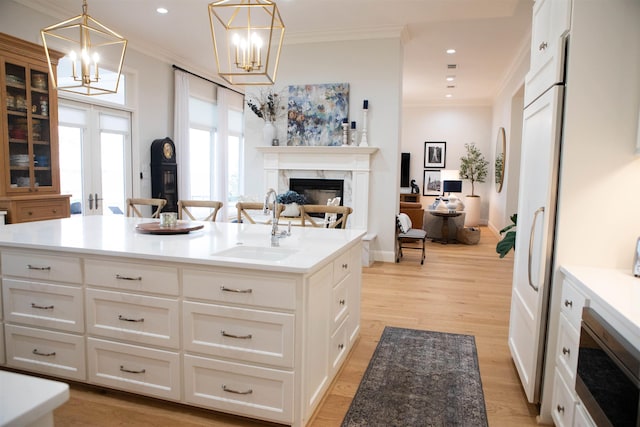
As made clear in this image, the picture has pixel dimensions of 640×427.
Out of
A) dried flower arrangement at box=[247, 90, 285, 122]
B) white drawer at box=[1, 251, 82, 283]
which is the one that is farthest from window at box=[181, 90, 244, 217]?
white drawer at box=[1, 251, 82, 283]

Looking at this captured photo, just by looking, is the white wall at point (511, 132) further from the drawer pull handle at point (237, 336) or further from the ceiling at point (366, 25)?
the drawer pull handle at point (237, 336)

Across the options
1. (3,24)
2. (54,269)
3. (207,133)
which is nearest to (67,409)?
(54,269)

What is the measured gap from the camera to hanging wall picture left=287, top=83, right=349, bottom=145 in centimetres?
609

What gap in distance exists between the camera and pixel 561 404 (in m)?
1.95

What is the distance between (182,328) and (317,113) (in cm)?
459

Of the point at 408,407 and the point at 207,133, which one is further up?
the point at 207,133

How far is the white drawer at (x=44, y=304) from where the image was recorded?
231 cm

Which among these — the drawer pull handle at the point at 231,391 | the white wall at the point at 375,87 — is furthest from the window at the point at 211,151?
the drawer pull handle at the point at 231,391

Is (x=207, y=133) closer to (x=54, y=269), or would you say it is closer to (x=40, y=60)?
(x=40, y=60)

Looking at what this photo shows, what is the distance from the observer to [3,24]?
15.0 feet

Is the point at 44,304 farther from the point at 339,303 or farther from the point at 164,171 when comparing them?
the point at 164,171

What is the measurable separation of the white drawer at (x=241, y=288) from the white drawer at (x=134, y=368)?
0.39m

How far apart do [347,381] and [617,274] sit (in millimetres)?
1552

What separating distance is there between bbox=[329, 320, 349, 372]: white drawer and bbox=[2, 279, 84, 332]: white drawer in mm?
1378
